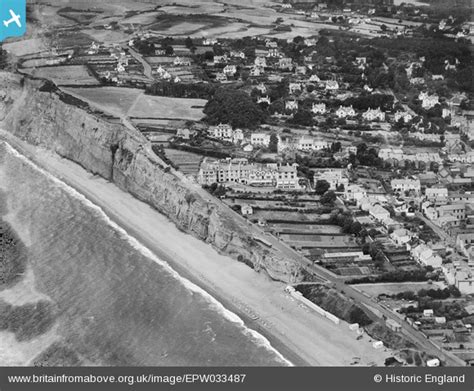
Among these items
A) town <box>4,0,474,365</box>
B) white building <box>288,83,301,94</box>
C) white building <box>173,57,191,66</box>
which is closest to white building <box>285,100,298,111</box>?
town <box>4,0,474,365</box>

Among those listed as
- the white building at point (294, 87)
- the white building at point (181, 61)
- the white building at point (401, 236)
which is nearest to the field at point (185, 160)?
the white building at point (401, 236)

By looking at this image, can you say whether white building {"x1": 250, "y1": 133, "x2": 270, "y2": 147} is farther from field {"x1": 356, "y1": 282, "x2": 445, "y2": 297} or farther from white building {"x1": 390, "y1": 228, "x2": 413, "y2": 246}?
field {"x1": 356, "y1": 282, "x2": 445, "y2": 297}

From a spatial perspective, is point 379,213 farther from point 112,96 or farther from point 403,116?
point 112,96

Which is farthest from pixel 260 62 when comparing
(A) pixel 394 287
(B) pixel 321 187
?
(A) pixel 394 287
